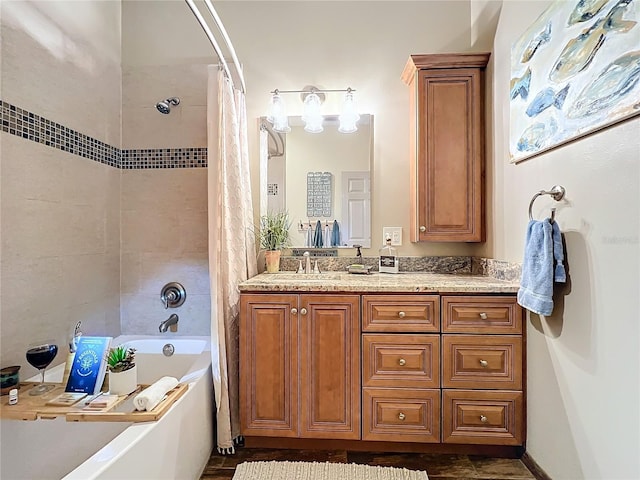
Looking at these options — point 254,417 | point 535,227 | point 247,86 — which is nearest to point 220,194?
point 247,86

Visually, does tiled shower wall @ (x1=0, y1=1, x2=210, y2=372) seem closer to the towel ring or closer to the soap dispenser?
the soap dispenser

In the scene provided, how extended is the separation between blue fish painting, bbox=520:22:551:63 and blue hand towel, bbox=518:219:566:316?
0.82 meters

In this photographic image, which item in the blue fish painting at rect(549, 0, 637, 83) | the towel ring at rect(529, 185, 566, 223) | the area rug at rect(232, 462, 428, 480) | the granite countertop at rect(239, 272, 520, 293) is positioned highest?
the blue fish painting at rect(549, 0, 637, 83)

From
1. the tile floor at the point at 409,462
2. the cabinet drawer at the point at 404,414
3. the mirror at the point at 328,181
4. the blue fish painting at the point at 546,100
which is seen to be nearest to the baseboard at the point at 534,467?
the tile floor at the point at 409,462

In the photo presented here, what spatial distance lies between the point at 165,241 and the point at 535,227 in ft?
7.28

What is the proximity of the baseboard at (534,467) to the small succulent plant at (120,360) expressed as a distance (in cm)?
196

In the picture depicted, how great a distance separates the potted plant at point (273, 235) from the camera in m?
2.19

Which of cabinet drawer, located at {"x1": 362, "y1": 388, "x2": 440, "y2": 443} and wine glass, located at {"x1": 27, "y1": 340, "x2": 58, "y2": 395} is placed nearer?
wine glass, located at {"x1": 27, "y1": 340, "x2": 58, "y2": 395}

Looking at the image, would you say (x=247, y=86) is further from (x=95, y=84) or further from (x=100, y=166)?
(x=100, y=166)

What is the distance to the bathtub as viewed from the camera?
1.06 m

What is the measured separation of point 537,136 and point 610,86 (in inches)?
16.7

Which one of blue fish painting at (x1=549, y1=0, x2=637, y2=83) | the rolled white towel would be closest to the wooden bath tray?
the rolled white towel

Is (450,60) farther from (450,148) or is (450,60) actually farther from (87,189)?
(87,189)

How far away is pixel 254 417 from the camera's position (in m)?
1.72
